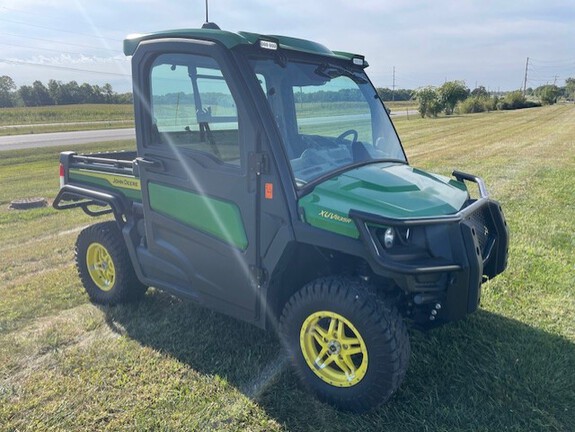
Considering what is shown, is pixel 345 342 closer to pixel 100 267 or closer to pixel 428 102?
pixel 100 267

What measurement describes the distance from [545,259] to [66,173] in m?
4.81

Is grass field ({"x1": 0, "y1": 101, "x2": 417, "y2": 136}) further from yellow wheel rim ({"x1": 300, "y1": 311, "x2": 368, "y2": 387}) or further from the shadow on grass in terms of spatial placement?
yellow wheel rim ({"x1": 300, "y1": 311, "x2": 368, "y2": 387})

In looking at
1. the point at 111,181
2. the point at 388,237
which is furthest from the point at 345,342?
the point at 111,181

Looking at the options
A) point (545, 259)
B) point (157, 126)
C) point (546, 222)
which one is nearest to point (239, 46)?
point (157, 126)

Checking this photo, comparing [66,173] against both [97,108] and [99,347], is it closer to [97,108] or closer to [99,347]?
[99,347]

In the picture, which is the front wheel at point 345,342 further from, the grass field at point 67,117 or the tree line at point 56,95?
the tree line at point 56,95

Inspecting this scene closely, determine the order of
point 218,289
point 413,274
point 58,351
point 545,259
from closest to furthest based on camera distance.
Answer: point 413,274 → point 218,289 → point 58,351 → point 545,259

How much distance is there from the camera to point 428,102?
127ft

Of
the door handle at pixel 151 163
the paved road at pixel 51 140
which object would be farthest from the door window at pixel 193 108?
the paved road at pixel 51 140

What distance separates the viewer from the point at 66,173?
4.44m

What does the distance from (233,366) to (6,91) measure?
214 ft

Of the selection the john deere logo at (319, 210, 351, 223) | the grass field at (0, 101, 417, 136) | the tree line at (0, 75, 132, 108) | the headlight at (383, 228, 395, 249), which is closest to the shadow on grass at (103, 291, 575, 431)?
the headlight at (383, 228, 395, 249)

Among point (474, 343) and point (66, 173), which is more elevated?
point (66, 173)

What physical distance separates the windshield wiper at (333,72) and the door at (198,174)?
0.73m
